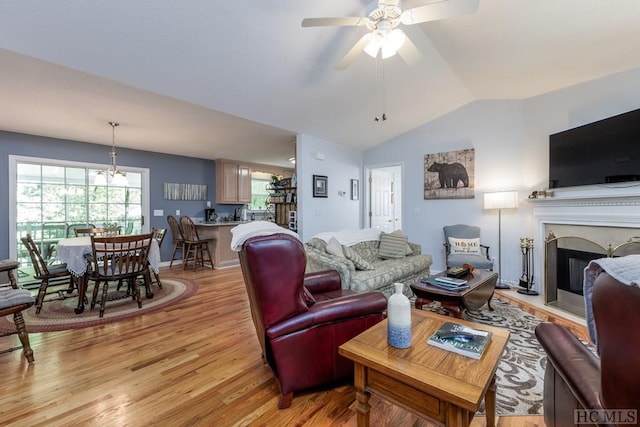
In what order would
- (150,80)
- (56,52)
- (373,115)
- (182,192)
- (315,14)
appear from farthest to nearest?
(182,192)
(373,115)
(150,80)
(315,14)
(56,52)

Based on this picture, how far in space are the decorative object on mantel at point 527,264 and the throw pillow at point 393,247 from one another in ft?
5.31

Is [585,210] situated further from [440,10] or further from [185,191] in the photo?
[185,191]

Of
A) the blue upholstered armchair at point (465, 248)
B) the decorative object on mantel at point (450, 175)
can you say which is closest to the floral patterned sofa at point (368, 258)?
the blue upholstered armchair at point (465, 248)

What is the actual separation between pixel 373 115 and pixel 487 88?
1.62 meters

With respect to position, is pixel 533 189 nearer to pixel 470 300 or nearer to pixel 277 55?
pixel 470 300

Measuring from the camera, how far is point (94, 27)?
2.00 metres

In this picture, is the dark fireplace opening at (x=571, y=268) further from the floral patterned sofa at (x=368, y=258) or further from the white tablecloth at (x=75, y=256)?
the white tablecloth at (x=75, y=256)

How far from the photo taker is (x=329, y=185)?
4891mm

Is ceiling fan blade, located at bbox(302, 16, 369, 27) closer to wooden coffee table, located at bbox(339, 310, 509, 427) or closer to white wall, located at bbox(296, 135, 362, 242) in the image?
wooden coffee table, located at bbox(339, 310, 509, 427)

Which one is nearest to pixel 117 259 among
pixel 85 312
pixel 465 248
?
pixel 85 312

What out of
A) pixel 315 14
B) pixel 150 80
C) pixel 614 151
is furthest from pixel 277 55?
pixel 614 151

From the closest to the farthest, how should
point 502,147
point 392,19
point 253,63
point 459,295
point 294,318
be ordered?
1. point 294,318
2. point 392,19
3. point 459,295
4. point 253,63
5. point 502,147

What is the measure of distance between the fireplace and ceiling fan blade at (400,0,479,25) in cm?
249

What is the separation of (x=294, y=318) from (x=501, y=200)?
147 inches
